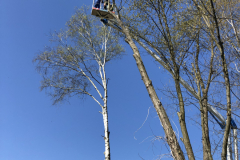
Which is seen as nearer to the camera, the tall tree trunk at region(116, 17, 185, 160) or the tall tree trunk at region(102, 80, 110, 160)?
the tall tree trunk at region(116, 17, 185, 160)

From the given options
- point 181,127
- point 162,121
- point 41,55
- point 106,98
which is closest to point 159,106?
point 162,121

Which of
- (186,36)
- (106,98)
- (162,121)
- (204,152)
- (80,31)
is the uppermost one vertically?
(80,31)

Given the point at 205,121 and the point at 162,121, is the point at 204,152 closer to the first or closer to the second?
the point at 205,121

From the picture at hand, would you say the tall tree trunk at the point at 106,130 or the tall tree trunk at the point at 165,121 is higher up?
the tall tree trunk at the point at 106,130

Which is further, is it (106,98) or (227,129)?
(106,98)

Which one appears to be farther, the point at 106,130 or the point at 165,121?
the point at 106,130

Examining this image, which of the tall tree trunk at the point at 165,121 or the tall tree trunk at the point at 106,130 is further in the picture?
the tall tree trunk at the point at 106,130

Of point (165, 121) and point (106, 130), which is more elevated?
point (106, 130)

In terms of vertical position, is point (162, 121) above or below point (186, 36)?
below

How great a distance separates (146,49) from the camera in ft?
12.1

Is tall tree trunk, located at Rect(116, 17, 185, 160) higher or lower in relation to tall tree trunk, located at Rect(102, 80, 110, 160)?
lower

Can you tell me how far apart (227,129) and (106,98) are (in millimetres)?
5379

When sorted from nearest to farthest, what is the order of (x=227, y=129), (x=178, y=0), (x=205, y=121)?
1. (x=227, y=129)
2. (x=205, y=121)
3. (x=178, y=0)

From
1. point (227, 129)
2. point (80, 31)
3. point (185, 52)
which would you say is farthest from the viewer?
point (80, 31)
